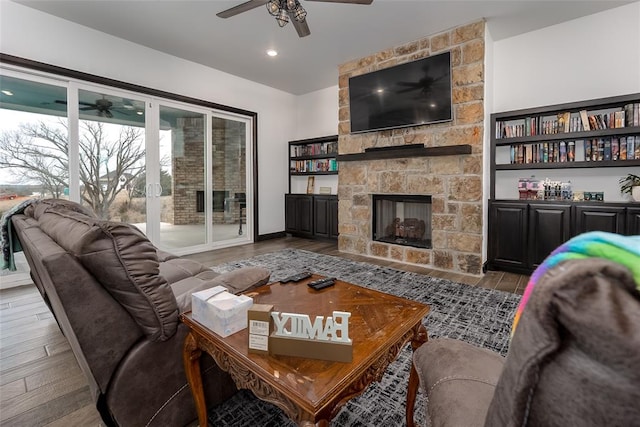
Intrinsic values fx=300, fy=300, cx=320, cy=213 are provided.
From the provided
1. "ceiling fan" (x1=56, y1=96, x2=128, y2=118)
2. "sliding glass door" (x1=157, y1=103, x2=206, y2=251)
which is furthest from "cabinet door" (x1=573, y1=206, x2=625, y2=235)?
"ceiling fan" (x1=56, y1=96, x2=128, y2=118)

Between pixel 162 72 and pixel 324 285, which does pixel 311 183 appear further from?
pixel 324 285

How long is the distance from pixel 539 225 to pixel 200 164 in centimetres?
473

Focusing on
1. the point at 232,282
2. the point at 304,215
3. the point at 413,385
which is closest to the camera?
the point at 413,385

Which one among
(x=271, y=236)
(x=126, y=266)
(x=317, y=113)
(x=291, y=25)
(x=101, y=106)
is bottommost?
(x=271, y=236)

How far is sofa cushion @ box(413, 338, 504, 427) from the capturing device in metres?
0.74

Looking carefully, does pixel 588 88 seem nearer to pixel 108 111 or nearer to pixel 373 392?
pixel 373 392

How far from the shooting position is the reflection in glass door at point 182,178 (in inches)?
174

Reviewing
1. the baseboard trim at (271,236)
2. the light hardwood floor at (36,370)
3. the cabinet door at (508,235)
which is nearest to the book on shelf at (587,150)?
the cabinet door at (508,235)

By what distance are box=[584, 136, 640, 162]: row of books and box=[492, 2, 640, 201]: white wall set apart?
218 mm

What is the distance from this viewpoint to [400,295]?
2.84 m

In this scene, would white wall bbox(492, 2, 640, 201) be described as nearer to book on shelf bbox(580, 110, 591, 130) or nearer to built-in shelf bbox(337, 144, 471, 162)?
book on shelf bbox(580, 110, 591, 130)

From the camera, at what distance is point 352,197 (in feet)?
15.3

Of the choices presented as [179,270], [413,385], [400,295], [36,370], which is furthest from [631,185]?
[36,370]

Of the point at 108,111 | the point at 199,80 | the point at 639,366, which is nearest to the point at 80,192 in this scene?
the point at 108,111
